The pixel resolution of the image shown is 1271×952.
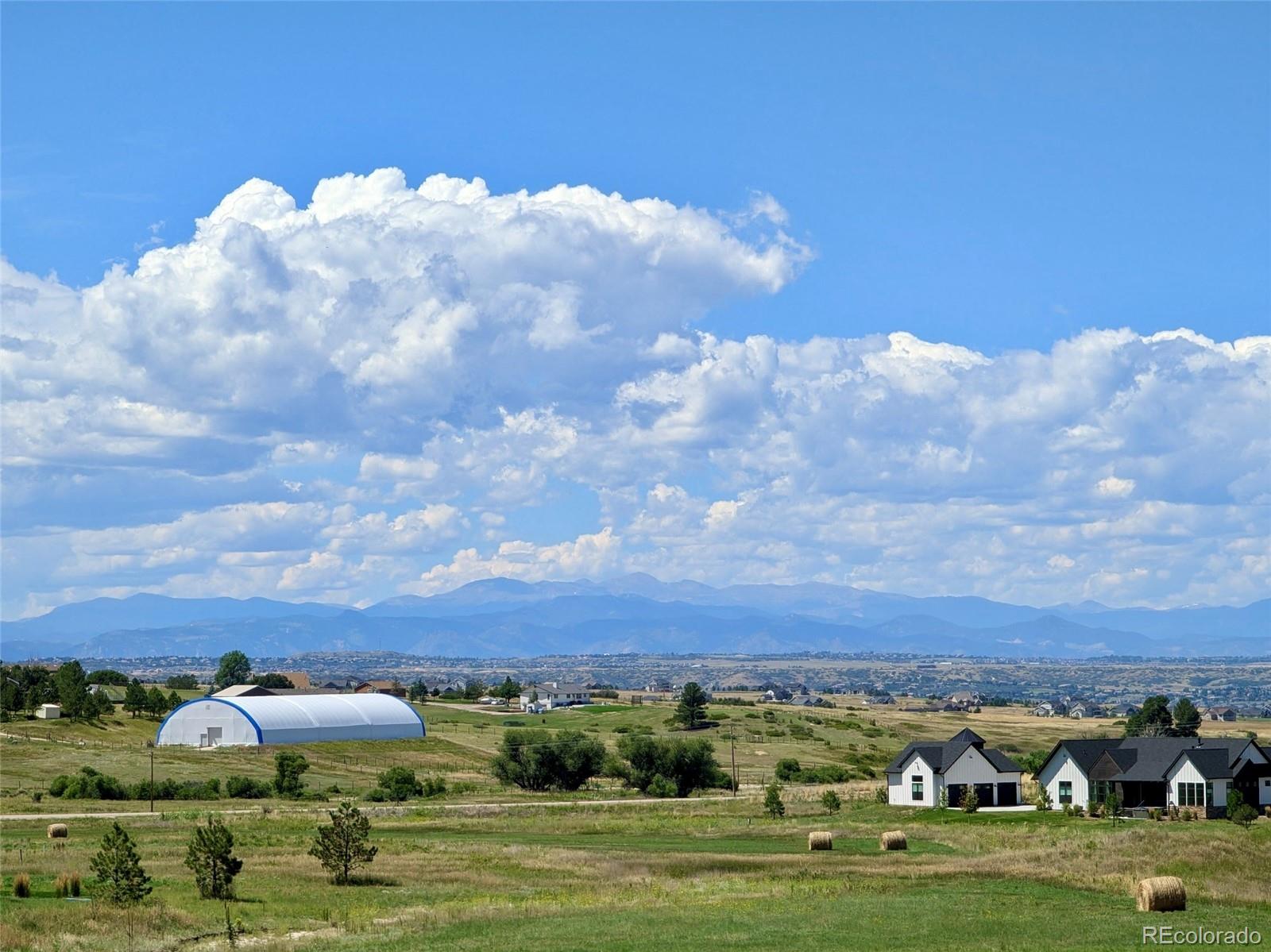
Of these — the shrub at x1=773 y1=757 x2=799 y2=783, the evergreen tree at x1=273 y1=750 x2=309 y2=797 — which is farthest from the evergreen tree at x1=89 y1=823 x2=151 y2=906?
the shrub at x1=773 y1=757 x2=799 y2=783

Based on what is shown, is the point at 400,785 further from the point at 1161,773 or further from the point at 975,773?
the point at 1161,773

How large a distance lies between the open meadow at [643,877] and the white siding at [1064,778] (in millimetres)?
3174

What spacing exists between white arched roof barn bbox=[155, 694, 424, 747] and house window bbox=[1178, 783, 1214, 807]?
87.0 meters

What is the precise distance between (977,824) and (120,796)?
60024 millimetres

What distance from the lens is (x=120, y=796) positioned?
10400 cm

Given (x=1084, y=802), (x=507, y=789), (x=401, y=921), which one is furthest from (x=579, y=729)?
(x=401, y=921)

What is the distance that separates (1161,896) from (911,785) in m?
54.2

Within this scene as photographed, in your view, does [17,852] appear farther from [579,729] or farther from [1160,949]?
[579,729]

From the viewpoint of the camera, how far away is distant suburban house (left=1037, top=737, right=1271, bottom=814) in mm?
84500

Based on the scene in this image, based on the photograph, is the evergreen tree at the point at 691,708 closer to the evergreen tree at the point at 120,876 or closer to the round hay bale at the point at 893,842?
the round hay bale at the point at 893,842

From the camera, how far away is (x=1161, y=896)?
42.8 m

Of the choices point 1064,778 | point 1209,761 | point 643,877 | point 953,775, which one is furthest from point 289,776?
point 1209,761

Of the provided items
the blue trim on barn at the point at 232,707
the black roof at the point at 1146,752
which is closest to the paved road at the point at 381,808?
the black roof at the point at 1146,752

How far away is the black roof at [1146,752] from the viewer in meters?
85.7
